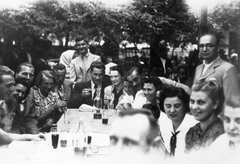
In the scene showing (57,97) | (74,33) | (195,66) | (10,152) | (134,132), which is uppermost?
(74,33)

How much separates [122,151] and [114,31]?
1.57 metres

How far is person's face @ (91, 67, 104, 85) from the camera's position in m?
4.75

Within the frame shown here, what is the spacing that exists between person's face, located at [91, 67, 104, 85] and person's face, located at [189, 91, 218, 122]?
123cm

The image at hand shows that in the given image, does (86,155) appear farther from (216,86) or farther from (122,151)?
(216,86)

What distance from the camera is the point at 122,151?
14.3 ft

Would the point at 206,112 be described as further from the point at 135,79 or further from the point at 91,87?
the point at 91,87

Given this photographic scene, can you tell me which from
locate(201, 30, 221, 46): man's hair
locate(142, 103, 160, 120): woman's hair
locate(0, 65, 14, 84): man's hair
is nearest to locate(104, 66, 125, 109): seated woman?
locate(142, 103, 160, 120): woman's hair

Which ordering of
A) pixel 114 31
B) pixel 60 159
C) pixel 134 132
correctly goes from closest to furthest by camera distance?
pixel 60 159 < pixel 134 132 < pixel 114 31

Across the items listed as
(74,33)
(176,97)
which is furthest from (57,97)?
(176,97)

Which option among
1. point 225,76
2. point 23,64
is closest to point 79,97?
point 23,64

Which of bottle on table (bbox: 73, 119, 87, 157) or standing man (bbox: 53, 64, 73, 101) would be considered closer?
bottle on table (bbox: 73, 119, 87, 157)

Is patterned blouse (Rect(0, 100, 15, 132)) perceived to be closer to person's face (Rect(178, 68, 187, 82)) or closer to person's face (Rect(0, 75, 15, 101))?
person's face (Rect(0, 75, 15, 101))

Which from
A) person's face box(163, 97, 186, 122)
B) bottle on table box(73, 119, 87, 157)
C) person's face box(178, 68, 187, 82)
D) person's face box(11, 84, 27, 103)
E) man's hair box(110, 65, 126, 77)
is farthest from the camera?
man's hair box(110, 65, 126, 77)

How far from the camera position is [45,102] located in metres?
4.77
